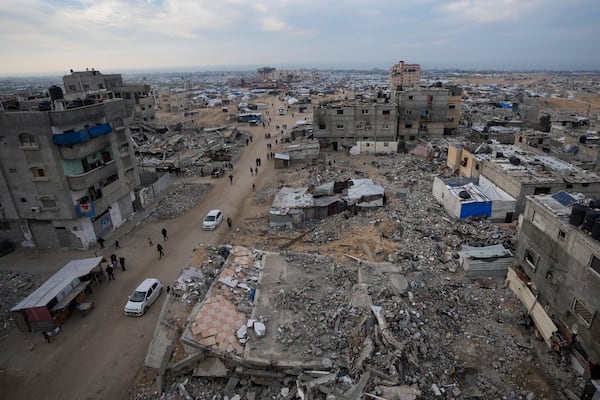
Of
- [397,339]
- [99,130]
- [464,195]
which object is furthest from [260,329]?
[99,130]

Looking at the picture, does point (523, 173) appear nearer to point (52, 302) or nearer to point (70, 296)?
point (70, 296)

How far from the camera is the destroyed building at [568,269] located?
11.9m

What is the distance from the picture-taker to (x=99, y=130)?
23.0 m

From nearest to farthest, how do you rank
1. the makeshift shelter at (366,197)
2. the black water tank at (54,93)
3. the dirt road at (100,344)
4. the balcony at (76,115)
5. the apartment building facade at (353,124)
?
1. the dirt road at (100,344)
2. the balcony at (76,115)
3. the black water tank at (54,93)
4. the makeshift shelter at (366,197)
5. the apartment building facade at (353,124)

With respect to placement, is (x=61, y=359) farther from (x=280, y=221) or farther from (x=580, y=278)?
(x=580, y=278)

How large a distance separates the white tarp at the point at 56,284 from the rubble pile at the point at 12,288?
1526 mm

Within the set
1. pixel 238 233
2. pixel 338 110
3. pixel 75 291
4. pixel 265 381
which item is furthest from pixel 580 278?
pixel 338 110

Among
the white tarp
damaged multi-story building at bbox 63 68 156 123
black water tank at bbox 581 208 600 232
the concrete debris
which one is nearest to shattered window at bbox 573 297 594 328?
black water tank at bbox 581 208 600 232

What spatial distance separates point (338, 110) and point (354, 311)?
36169 millimetres

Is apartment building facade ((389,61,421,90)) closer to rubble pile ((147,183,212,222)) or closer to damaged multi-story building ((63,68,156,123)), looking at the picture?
damaged multi-story building ((63,68,156,123))

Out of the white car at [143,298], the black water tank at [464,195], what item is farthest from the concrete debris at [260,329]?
the black water tank at [464,195]

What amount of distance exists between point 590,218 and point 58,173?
27.2m

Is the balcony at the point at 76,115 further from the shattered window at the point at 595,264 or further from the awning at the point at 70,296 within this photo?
the shattered window at the point at 595,264

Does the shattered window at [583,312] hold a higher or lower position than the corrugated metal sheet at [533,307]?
higher
